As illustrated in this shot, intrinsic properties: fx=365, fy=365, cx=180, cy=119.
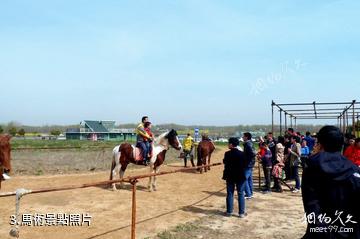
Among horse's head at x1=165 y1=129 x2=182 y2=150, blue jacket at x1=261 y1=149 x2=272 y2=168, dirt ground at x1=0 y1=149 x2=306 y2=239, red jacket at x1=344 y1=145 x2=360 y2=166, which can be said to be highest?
horse's head at x1=165 y1=129 x2=182 y2=150

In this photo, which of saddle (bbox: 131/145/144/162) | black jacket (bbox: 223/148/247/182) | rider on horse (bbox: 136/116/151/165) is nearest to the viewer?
black jacket (bbox: 223/148/247/182)

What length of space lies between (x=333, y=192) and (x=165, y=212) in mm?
6081

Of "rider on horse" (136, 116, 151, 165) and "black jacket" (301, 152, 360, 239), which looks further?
"rider on horse" (136, 116, 151, 165)

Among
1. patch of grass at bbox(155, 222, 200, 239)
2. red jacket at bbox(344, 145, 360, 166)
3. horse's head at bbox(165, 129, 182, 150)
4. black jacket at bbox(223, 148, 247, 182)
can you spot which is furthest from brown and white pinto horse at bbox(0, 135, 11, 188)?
red jacket at bbox(344, 145, 360, 166)

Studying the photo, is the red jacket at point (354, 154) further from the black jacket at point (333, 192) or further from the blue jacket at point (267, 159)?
the black jacket at point (333, 192)

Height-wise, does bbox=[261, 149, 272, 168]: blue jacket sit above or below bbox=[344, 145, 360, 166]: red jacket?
below

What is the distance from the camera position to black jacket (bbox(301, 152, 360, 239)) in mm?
2744

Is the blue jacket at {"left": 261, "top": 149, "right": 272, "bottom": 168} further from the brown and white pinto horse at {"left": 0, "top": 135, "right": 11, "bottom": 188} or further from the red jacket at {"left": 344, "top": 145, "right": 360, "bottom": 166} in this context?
the brown and white pinto horse at {"left": 0, "top": 135, "right": 11, "bottom": 188}

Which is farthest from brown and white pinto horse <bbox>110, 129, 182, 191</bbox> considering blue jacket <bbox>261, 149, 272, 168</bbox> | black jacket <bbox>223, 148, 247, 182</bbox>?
black jacket <bbox>223, 148, 247, 182</bbox>

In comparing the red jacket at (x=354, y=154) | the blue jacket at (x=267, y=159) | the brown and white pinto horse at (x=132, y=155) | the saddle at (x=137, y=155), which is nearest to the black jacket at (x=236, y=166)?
the red jacket at (x=354, y=154)

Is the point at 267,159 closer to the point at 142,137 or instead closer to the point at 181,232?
the point at 142,137

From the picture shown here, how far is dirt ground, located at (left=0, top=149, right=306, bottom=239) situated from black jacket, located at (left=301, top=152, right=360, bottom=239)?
159 inches

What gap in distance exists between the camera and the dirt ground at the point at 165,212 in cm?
666

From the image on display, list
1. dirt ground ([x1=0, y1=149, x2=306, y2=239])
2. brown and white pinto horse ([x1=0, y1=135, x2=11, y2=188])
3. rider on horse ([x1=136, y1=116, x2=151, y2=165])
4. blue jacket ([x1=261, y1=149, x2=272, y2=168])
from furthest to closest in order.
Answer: rider on horse ([x1=136, y1=116, x2=151, y2=165]), blue jacket ([x1=261, y1=149, x2=272, y2=168]), dirt ground ([x1=0, y1=149, x2=306, y2=239]), brown and white pinto horse ([x1=0, y1=135, x2=11, y2=188])
